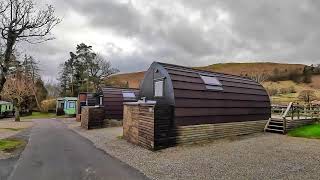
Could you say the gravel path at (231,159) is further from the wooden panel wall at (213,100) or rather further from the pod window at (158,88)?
the pod window at (158,88)

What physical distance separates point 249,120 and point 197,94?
17.7 ft

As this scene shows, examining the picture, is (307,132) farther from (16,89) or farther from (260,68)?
(260,68)

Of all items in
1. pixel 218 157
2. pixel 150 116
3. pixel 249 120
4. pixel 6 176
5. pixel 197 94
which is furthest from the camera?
pixel 249 120

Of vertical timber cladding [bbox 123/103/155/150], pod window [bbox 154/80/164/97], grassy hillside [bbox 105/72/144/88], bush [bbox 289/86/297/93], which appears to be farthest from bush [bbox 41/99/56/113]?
pod window [bbox 154/80/164/97]

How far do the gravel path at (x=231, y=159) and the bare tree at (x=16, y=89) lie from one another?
3061 centimetres

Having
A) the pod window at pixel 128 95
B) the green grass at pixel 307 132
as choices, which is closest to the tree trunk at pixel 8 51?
the pod window at pixel 128 95

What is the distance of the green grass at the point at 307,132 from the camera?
16.9 meters

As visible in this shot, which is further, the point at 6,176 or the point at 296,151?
the point at 296,151

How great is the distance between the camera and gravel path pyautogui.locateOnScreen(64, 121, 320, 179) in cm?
936

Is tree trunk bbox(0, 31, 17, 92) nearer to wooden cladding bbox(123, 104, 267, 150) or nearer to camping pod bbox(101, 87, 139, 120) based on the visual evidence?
wooden cladding bbox(123, 104, 267, 150)

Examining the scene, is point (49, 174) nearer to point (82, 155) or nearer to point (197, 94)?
point (82, 155)

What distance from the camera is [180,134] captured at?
1505 centimetres

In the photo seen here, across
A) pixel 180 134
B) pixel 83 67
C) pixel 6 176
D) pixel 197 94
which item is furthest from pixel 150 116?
pixel 83 67

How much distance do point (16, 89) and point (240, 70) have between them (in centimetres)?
5896
